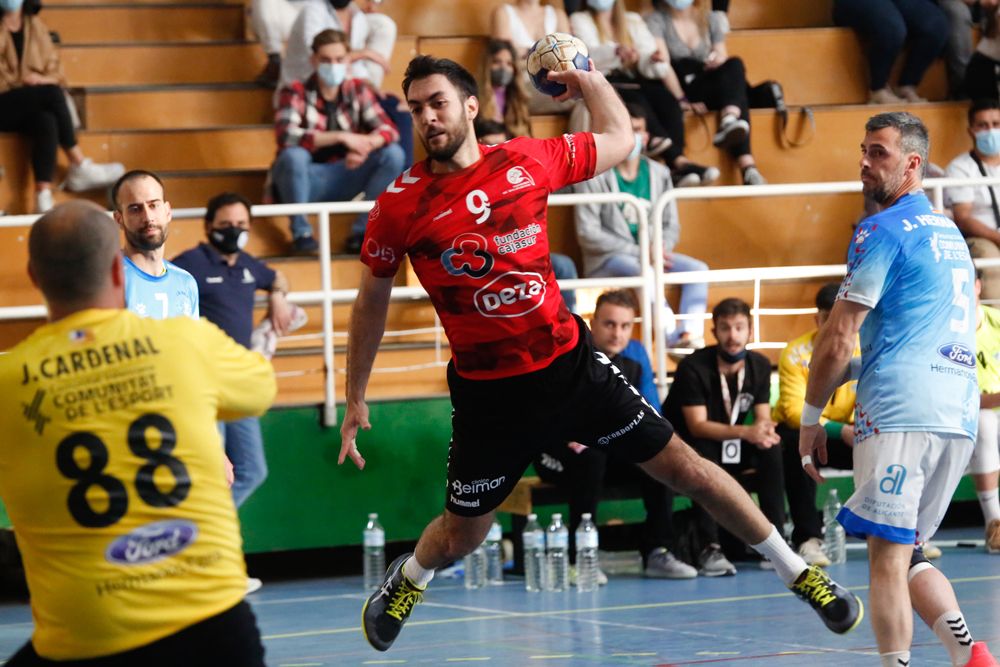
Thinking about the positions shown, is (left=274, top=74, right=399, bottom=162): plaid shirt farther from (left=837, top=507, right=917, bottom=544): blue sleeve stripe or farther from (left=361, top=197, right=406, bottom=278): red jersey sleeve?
(left=837, top=507, right=917, bottom=544): blue sleeve stripe

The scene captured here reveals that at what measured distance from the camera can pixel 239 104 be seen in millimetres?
12867

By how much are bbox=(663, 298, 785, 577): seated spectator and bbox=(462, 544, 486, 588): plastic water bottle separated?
1.42 meters

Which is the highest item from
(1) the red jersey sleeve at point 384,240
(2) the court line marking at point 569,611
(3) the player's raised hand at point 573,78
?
(3) the player's raised hand at point 573,78

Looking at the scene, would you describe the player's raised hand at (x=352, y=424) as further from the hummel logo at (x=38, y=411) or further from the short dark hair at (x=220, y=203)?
the short dark hair at (x=220, y=203)

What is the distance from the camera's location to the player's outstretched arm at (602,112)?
6004mm

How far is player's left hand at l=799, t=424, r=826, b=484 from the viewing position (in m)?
5.55

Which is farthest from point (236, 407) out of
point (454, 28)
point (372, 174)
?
point (454, 28)

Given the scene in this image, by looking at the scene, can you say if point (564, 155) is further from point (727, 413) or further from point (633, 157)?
point (633, 157)

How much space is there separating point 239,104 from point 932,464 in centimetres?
877

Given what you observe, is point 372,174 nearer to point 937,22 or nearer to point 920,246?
point 937,22

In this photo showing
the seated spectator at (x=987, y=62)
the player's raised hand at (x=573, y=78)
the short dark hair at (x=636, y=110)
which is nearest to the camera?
the player's raised hand at (x=573, y=78)

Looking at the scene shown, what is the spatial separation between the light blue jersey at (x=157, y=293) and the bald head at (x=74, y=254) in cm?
262

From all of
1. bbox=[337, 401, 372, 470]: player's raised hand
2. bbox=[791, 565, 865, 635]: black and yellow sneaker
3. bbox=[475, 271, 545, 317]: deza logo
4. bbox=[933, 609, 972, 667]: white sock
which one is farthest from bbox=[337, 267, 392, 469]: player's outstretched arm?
bbox=[933, 609, 972, 667]: white sock

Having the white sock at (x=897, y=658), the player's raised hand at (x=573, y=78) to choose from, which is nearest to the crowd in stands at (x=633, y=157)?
the player's raised hand at (x=573, y=78)
